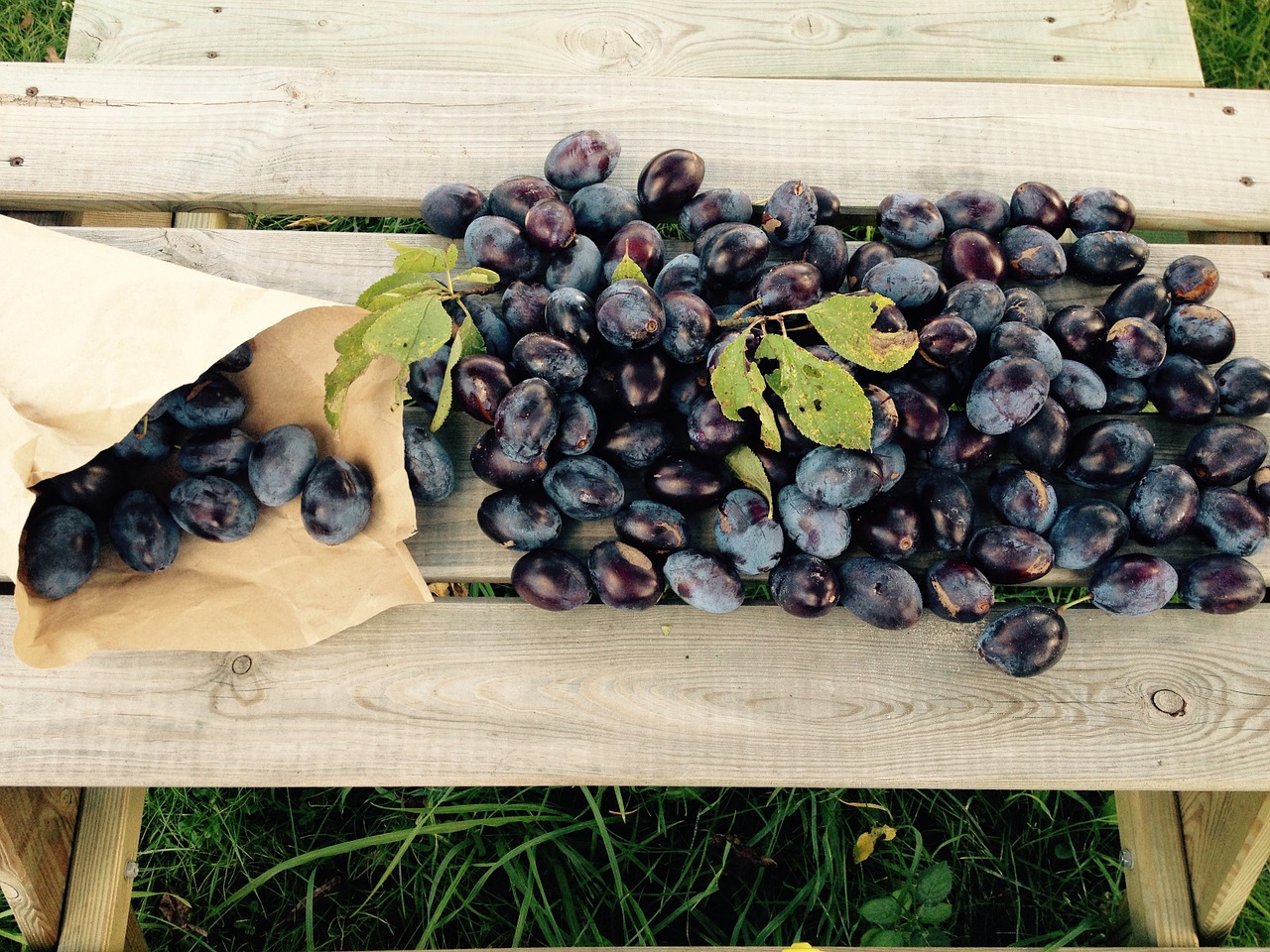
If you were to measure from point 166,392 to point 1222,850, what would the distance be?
167 centimetres

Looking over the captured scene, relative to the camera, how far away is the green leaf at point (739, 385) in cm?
105

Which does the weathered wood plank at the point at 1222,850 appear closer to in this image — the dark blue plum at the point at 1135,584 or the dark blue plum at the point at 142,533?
the dark blue plum at the point at 1135,584

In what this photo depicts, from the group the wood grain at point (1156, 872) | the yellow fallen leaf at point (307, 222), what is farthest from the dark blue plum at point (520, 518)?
the yellow fallen leaf at point (307, 222)

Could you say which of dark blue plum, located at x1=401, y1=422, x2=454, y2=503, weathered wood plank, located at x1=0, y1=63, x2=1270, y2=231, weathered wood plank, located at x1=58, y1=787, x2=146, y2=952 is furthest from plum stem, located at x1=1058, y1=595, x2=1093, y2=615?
weathered wood plank, located at x1=58, y1=787, x2=146, y2=952

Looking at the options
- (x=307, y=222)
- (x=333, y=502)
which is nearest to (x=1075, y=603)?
(x=333, y=502)

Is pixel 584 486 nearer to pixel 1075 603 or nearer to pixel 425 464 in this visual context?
pixel 425 464

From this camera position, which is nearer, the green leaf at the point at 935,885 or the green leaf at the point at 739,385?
the green leaf at the point at 739,385

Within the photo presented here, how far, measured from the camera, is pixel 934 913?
4.75 ft

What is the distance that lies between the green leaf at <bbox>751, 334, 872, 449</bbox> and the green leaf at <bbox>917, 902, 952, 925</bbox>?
34.7 inches

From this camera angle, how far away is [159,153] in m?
1.44

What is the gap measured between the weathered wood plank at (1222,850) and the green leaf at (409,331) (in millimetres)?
1348

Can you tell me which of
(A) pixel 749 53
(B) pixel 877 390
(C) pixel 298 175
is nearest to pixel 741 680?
(B) pixel 877 390

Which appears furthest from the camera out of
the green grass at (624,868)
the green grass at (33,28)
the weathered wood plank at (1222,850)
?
the green grass at (33,28)

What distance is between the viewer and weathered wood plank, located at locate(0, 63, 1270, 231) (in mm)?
1438
